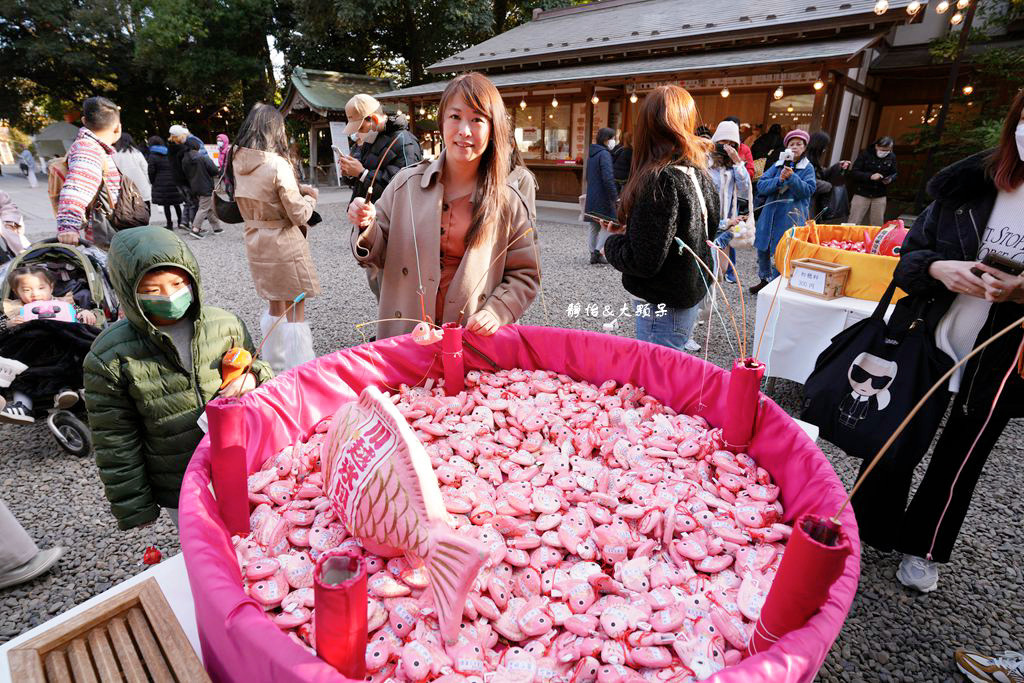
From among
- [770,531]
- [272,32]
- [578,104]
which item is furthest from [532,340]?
[272,32]

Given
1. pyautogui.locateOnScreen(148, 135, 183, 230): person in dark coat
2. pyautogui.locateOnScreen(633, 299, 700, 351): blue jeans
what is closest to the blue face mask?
pyautogui.locateOnScreen(633, 299, 700, 351): blue jeans

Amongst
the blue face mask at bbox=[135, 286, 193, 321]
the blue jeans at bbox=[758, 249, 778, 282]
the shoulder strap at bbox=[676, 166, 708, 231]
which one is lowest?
the blue jeans at bbox=[758, 249, 778, 282]

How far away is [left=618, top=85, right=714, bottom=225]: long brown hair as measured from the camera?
6.18ft

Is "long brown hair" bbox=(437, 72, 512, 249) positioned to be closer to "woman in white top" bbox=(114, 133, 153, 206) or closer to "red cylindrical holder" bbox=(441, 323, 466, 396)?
"red cylindrical holder" bbox=(441, 323, 466, 396)

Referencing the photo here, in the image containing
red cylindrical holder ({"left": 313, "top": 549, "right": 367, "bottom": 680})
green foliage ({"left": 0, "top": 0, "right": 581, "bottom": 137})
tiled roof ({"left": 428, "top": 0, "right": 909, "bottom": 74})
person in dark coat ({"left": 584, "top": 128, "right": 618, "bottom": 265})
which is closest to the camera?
red cylindrical holder ({"left": 313, "top": 549, "right": 367, "bottom": 680})

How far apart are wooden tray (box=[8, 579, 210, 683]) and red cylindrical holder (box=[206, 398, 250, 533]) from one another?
0.19 meters

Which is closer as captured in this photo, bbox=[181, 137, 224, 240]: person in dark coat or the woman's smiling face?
the woman's smiling face

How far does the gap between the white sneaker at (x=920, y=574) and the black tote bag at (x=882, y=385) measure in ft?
1.88

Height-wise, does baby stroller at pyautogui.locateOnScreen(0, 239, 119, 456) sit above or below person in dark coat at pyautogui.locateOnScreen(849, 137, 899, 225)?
below

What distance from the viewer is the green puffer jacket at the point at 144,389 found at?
1315 millimetres

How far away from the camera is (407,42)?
17.1 metres

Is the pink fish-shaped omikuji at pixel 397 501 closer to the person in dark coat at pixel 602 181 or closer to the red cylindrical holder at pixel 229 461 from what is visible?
the red cylindrical holder at pixel 229 461

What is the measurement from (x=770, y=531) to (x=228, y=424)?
125 cm

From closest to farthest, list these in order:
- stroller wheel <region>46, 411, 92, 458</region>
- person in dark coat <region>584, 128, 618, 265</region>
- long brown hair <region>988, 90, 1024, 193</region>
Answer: long brown hair <region>988, 90, 1024, 193</region> < stroller wheel <region>46, 411, 92, 458</region> < person in dark coat <region>584, 128, 618, 265</region>
